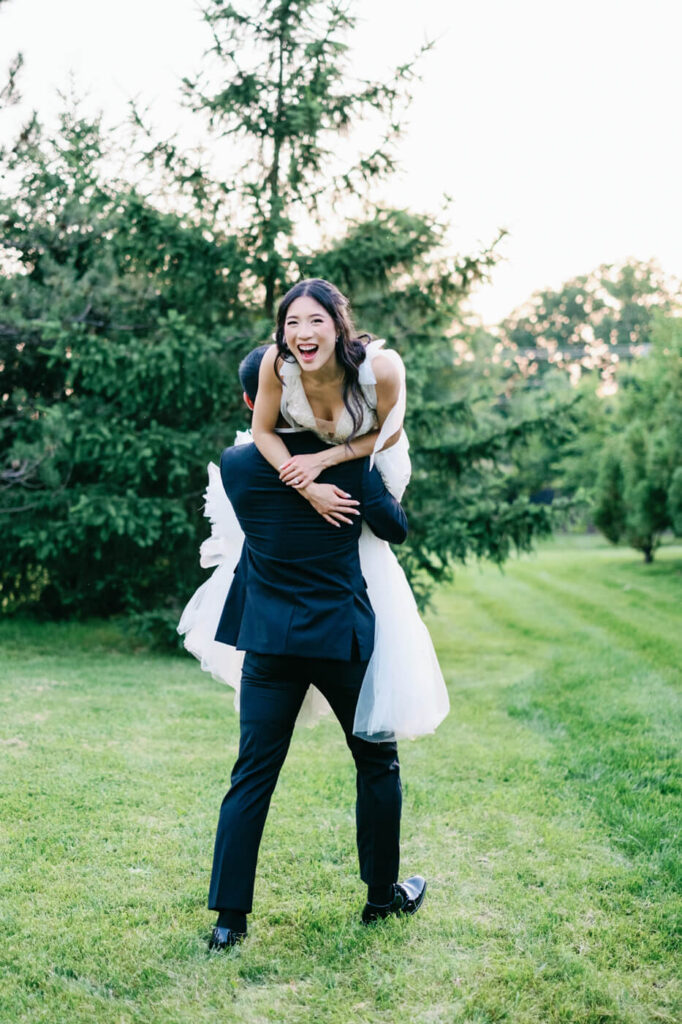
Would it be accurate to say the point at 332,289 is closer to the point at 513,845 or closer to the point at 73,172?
the point at 513,845

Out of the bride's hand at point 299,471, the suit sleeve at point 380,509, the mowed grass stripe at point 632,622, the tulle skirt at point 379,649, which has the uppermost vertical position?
the bride's hand at point 299,471

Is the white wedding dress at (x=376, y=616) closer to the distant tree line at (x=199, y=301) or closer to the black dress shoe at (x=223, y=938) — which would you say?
the black dress shoe at (x=223, y=938)

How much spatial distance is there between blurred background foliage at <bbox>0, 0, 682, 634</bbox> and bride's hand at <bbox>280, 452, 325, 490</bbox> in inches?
211

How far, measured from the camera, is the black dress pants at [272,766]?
283cm

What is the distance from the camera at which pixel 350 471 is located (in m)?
2.85

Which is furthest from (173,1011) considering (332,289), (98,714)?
(98,714)

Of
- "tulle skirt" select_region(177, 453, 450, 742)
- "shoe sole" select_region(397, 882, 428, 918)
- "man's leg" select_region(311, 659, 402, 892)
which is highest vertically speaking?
"tulle skirt" select_region(177, 453, 450, 742)

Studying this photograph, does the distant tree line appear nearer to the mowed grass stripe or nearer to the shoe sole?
the mowed grass stripe

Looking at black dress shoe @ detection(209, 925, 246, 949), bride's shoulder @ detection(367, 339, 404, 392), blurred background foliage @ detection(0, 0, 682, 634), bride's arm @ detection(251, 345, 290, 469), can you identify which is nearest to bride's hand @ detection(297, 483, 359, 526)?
bride's arm @ detection(251, 345, 290, 469)

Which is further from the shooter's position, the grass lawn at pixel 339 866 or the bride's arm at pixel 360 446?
the bride's arm at pixel 360 446

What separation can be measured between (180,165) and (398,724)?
7161mm

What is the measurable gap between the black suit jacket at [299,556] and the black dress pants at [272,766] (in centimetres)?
9

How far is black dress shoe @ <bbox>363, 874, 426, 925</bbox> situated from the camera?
3.09 metres

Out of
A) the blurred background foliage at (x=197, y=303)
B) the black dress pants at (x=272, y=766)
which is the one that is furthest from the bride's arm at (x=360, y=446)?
the blurred background foliage at (x=197, y=303)
